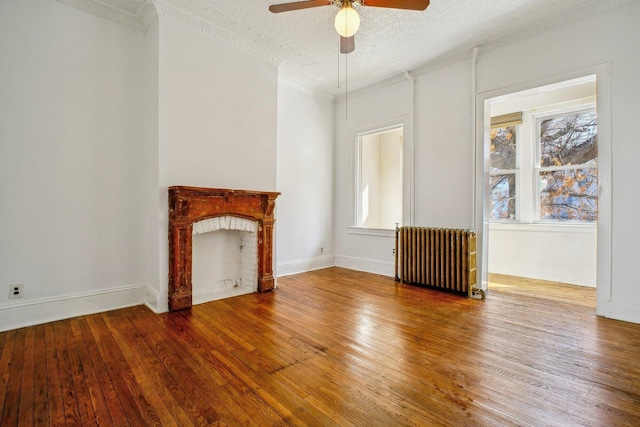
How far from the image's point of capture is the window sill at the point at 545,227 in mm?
4332

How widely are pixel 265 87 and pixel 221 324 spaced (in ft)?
9.93

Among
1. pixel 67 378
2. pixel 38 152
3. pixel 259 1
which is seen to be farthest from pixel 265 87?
pixel 67 378

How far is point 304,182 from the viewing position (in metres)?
5.18

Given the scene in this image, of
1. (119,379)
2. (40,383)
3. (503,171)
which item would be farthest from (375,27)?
(40,383)

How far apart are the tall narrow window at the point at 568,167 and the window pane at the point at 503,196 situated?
0.38 metres

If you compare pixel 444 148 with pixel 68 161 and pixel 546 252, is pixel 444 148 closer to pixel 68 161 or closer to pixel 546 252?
pixel 546 252

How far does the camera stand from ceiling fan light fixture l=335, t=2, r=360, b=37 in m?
2.27

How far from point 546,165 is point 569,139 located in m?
0.47

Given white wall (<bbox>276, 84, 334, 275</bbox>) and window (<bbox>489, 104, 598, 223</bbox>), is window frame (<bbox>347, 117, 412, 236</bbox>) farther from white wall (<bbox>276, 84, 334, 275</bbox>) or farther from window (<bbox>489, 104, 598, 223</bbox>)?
window (<bbox>489, 104, 598, 223</bbox>)

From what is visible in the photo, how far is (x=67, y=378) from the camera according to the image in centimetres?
191

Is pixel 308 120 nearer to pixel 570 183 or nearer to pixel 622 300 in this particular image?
pixel 570 183

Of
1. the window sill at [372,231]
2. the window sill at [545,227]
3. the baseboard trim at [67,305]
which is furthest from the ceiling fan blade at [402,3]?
the window sill at [545,227]

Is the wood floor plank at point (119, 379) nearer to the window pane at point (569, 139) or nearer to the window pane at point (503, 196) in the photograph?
the window pane at point (503, 196)

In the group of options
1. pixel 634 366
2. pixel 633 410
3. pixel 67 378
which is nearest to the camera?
pixel 633 410
